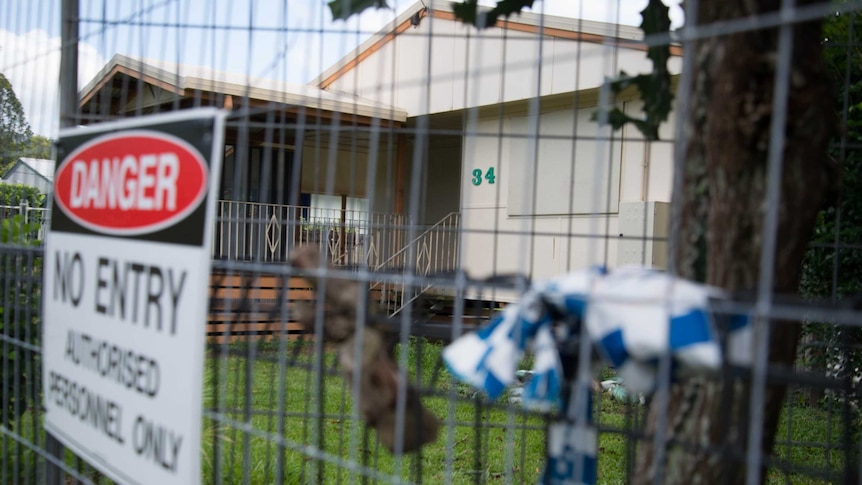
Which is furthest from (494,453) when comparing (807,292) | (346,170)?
(346,170)

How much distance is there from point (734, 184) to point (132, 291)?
149 centimetres

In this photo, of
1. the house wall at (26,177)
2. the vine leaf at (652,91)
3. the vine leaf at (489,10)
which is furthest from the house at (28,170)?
the vine leaf at (652,91)

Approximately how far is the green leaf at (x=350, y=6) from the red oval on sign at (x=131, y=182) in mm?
670

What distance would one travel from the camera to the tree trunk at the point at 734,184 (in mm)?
1291

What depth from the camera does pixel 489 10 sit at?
115 inches

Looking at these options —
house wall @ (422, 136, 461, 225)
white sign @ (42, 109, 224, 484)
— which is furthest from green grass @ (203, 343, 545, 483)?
house wall @ (422, 136, 461, 225)

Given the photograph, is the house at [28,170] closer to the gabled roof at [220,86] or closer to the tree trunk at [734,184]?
A: the gabled roof at [220,86]

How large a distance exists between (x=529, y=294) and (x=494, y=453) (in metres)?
3.74

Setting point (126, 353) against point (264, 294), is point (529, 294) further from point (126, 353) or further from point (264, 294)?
point (264, 294)

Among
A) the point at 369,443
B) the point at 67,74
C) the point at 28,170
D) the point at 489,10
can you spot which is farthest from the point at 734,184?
the point at 369,443

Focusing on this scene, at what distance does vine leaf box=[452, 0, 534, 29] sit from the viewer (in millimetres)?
2785

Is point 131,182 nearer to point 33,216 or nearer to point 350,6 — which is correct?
point 350,6

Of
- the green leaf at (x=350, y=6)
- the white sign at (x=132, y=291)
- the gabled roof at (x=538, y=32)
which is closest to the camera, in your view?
the white sign at (x=132, y=291)

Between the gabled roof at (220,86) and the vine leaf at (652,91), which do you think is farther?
the gabled roof at (220,86)
